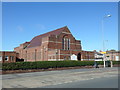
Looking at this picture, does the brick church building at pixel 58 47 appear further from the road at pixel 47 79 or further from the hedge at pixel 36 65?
the road at pixel 47 79

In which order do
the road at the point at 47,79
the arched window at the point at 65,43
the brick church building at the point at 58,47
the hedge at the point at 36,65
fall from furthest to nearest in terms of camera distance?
the arched window at the point at 65,43
the brick church building at the point at 58,47
the hedge at the point at 36,65
the road at the point at 47,79

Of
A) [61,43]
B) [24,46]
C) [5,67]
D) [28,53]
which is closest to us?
[5,67]

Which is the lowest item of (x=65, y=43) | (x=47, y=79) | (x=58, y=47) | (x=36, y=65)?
(x=47, y=79)

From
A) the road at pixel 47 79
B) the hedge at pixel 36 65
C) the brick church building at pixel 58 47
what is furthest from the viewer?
the brick church building at pixel 58 47

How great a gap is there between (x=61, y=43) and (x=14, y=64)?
32220mm

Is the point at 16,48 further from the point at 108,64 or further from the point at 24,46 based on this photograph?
the point at 108,64

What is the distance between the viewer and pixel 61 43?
192 ft

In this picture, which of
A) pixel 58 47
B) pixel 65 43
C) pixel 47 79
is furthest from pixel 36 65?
pixel 65 43

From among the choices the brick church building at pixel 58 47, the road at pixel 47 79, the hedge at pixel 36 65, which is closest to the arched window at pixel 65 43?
the brick church building at pixel 58 47

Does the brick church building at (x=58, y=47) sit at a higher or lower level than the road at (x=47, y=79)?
higher

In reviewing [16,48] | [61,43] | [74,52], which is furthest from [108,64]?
[16,48]

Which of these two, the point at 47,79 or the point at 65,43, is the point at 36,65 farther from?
the point at 65,43

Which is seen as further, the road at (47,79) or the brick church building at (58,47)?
the brick church building at (58,47)

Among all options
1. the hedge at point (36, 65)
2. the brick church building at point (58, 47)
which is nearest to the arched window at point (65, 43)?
the brick church building at point (58, 47)
